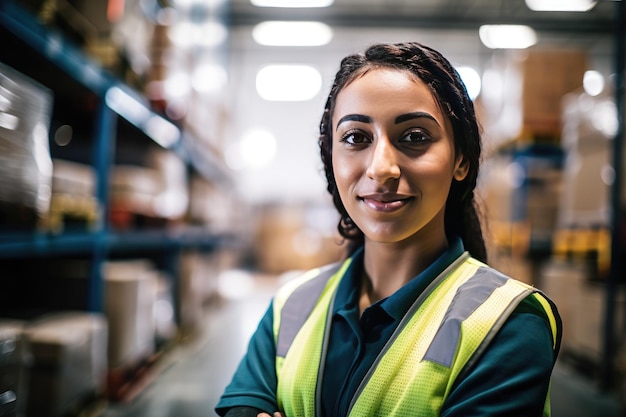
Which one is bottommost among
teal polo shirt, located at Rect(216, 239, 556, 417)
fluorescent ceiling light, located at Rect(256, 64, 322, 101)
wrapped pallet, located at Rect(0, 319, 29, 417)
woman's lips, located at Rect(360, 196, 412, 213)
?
wrapped pallet, located at Rect(0, 319, 29, 417)

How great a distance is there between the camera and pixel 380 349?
43.2 inches

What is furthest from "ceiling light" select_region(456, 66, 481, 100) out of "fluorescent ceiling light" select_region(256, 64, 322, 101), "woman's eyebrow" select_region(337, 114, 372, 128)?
"fluorescent ceiling light" select_region(256, 64, 322, 101)

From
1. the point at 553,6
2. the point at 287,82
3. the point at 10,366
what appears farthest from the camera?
the point at 287,82

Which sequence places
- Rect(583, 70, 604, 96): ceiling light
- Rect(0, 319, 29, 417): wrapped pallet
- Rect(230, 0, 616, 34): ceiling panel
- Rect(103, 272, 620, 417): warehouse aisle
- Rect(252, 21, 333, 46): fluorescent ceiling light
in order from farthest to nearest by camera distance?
Rect(252, 21, 333, 46): fluorescent ceiling light < Rect(230, 0, 616, 34): ceiling panel < Rect(583, 70, 604, 96): ceiling light < Rect(103, 272, 620, 417): warehouse aisle < Rect(0, 319, 29, 417): wrapped pallet

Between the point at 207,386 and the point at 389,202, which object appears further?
the point at 207,386

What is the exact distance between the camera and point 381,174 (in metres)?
1.02

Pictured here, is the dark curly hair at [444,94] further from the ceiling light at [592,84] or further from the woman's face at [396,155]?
the ceiling light at [592,84]

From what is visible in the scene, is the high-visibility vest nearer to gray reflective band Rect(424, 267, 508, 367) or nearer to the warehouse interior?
gray reflective band Rect(424, 267, 508, 367)

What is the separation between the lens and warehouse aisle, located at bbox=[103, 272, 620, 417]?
9.59 ft

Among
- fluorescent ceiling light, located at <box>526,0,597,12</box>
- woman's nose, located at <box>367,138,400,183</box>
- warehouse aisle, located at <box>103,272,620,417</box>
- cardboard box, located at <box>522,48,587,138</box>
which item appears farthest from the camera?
fluorescent ceiling light, located at <box>526,0,597,12</box>

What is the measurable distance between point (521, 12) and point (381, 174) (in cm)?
996

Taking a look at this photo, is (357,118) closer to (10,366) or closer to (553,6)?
(10,366)

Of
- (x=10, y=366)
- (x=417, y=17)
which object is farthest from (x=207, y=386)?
(x=417, y=17)

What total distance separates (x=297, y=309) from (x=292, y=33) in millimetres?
9960
